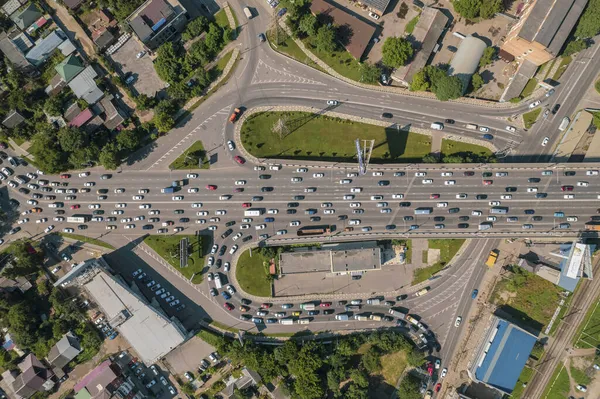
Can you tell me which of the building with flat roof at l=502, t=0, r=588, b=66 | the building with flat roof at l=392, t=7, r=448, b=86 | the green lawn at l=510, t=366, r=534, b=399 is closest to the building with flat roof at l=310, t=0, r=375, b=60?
the building with flat roof at l=392, t=7, r=448, b=86

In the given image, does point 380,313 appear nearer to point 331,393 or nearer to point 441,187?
point 331,393

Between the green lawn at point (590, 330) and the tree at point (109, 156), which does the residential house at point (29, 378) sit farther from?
the green lawn at point (590, 330)

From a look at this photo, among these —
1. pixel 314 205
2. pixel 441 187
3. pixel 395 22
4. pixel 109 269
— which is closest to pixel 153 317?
pixel 109 269

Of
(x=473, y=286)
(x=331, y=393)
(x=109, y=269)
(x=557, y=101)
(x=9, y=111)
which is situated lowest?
(x=331, y=393)

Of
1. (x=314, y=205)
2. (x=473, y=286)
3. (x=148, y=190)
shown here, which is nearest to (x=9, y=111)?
(x=148, y=190)

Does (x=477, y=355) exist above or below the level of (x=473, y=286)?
below
